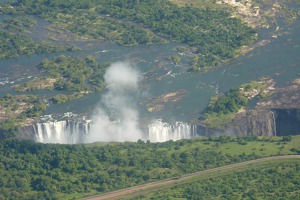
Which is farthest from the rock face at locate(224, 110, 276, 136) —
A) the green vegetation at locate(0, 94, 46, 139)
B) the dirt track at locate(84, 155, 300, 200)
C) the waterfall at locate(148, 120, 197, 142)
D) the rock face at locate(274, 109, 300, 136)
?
the green vegetation at locate(0, 94, 46, 139)

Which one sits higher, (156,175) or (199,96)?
(199,96)

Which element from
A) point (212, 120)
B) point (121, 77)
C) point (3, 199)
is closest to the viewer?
point (3, 199)

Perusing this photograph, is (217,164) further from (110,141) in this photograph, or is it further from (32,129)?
(32,129)

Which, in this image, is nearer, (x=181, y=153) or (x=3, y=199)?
(x=3, y=199)

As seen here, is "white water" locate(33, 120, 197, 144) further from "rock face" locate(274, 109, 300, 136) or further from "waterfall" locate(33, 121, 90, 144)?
"rock face" locate(274, 109, 300, 136)

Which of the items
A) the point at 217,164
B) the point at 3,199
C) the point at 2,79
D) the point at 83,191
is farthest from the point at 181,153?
the point at 2,79

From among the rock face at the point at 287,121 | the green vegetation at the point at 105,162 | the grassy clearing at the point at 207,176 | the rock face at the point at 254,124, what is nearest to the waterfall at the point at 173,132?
the green vegetation at the point at 105,162

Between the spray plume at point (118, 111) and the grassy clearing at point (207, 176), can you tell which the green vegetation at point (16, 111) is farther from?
the grassy clearing at point (207, 176)
